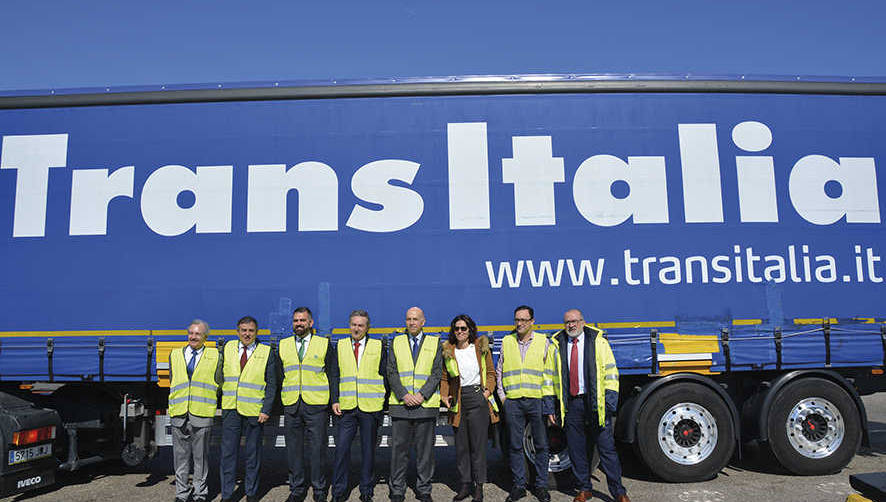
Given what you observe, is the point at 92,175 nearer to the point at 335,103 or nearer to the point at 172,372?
the point at 172,372

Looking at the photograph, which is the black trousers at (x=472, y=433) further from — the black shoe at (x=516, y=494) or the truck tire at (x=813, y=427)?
the truck tire at (x=813, y=427)

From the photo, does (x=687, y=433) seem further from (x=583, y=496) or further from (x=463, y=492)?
(x=463, y=492)

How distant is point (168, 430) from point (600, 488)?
4729 millimetres

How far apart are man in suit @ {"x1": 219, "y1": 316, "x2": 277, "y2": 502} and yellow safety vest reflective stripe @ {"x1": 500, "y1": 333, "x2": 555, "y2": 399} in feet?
7.61

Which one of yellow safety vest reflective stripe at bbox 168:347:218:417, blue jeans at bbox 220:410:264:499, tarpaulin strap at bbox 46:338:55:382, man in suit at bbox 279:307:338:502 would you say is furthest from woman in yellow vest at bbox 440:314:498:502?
tarpaulin strap at bbox 46:338:55:382

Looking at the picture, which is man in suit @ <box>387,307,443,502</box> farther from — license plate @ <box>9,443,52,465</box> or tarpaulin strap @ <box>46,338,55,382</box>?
license plate @ <box>9,443,52,465</box>

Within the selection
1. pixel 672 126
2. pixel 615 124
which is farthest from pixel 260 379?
pixel 672 126

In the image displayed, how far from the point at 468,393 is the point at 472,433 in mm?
397

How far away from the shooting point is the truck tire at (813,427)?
6.12 meters

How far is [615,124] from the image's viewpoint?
628 cm

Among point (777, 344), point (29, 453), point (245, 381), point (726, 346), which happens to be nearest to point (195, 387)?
point (245, 381)

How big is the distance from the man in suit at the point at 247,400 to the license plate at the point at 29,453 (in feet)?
6.46

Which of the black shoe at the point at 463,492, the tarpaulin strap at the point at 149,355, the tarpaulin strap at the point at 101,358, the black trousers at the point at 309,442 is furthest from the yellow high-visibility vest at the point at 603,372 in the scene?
the tarpaulin strap at the point at 101,358

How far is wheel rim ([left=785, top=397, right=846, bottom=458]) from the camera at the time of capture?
617cm
